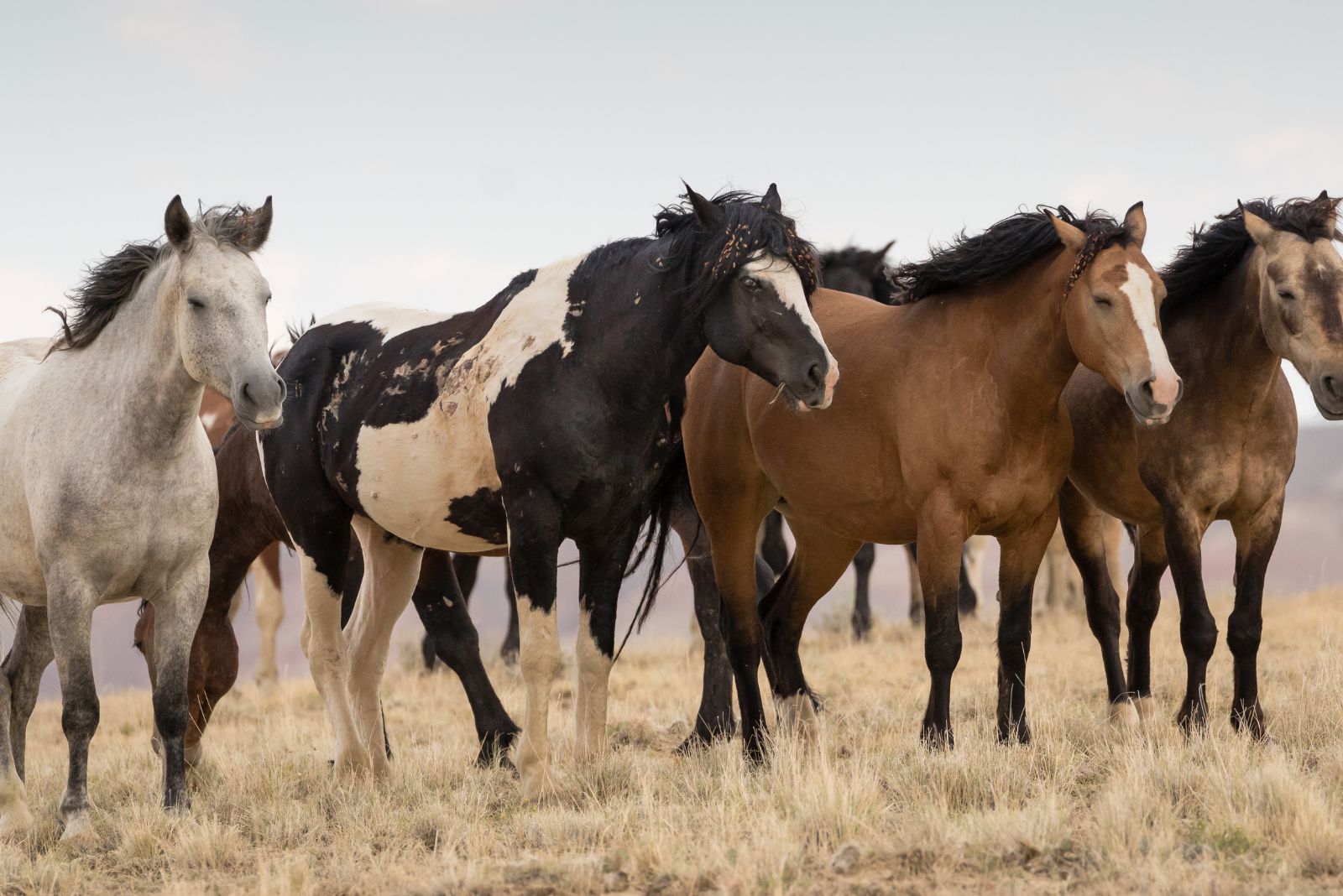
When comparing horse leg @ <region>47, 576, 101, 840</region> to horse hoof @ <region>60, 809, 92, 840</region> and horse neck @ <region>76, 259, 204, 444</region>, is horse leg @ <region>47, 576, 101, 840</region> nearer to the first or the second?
horse hoof @ <region>60, 809, 92, 840</region>

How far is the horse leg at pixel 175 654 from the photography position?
5.99 meters

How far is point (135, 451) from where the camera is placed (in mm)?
5875

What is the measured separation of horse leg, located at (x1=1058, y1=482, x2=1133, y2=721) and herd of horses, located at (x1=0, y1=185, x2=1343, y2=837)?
0.13ft

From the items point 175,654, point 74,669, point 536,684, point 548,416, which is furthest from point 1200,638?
point 74,669

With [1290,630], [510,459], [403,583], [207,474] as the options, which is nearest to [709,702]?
[403,583]

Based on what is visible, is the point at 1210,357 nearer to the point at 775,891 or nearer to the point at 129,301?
the point at 775,891

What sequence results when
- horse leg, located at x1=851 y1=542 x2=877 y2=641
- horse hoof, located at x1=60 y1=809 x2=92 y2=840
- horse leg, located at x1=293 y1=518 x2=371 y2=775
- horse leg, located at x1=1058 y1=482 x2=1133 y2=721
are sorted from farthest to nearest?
horse leg, located at x1=851 y1=542 x2=877 y2=641, horse leg, located at x1=1058 y1=482 x2=1133 y2=721, horse leg, located at x1=293 y1=518 x2=371 y2=775, horse hoof, located at x1=60 y1=809 x2=92 y2=840

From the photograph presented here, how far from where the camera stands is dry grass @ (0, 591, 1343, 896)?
14.4ft

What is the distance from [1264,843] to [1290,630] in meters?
7.62

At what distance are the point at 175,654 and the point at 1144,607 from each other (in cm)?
490

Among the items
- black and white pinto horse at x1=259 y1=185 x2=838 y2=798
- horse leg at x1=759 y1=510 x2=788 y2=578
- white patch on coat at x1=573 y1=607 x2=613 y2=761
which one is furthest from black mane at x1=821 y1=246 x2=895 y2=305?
white patch on coat at x1=573 y1=607 x2=613 y2=761

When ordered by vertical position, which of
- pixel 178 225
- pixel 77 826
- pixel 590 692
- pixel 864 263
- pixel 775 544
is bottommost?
pixel 77 826

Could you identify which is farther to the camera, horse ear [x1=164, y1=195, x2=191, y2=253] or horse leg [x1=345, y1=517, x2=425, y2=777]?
horse leg [x1=345, y1=517, x2=425, y2=777]

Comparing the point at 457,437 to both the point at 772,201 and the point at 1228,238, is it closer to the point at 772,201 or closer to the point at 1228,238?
the point at 772,201
